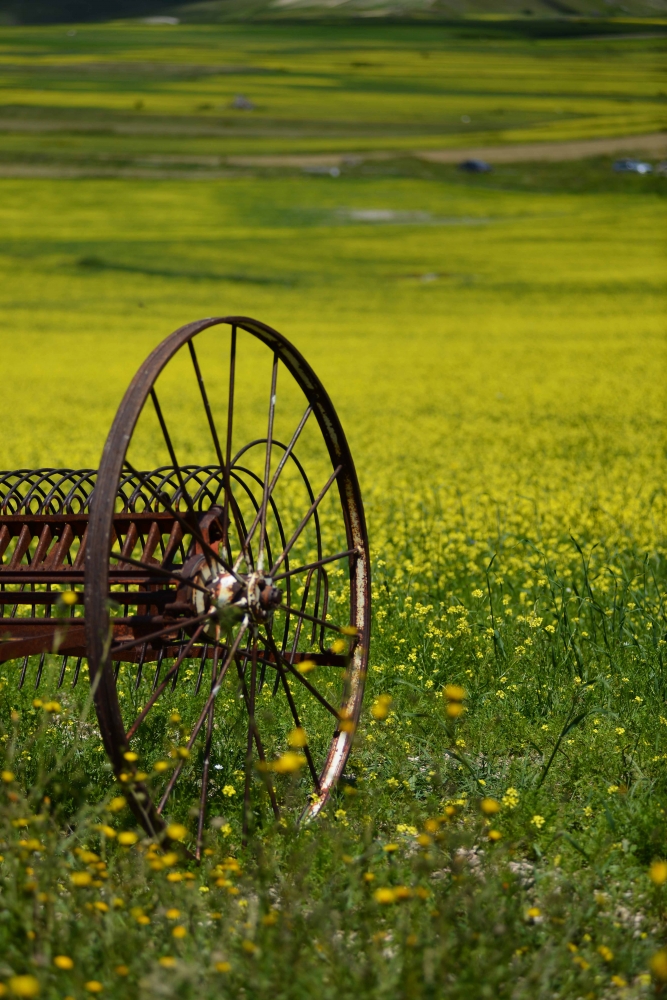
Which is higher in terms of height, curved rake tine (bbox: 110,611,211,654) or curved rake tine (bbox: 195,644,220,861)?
curved rake tine (bbox: 110,611,211,654)

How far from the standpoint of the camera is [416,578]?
6.96 metres

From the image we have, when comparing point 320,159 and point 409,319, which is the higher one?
point 320,159

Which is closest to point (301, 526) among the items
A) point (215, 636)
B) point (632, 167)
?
point (215, 636)

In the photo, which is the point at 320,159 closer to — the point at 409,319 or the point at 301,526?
the point at 409,319

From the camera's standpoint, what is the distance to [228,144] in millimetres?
55000

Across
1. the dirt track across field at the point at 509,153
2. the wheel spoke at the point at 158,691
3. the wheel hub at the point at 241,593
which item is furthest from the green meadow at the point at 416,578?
the dirt track across field at the point at 509,153

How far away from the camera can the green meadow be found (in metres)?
2.75

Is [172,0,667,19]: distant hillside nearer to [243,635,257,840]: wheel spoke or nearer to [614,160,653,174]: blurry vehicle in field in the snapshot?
[614,160,653,174]: blurry vehicle in field

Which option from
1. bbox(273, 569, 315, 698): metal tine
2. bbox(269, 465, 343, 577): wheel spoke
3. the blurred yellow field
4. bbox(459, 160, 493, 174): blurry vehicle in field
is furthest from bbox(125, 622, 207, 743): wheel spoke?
bbox(459, 160, 493, 174): blurry vehicle in field

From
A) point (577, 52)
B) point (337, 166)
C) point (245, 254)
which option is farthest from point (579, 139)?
point (245, 254)

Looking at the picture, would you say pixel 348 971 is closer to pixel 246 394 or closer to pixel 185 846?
pixel 185 846

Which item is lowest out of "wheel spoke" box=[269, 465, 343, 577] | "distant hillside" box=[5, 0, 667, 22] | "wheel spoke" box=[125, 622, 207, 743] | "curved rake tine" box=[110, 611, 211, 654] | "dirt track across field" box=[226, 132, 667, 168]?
"wheel spoke" box=[125, 622, 207, 743]

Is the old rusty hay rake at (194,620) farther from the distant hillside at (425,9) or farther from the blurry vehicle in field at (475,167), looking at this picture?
the distant hillside at (425,9)

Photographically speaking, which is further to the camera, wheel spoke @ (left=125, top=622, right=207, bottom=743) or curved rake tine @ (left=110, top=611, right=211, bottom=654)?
curved rake tine @ (left=110, top=611, right=211, bottom=654)
